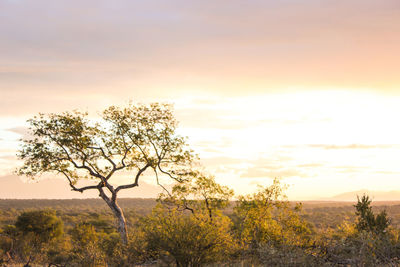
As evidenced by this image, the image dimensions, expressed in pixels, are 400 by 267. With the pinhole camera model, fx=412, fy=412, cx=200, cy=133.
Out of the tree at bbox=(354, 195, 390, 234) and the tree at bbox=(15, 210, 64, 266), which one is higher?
the tree at bbox=(354, 195, 390, 234)

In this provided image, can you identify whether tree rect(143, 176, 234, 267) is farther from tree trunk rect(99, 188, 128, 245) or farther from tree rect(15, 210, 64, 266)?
tree rect(15, 210, 64, 266)

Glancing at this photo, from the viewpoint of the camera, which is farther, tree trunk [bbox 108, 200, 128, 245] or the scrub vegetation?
tree trunk [bbox 108, 200, 128, 245]

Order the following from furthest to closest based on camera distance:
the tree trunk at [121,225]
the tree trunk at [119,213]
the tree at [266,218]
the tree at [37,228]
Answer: the tree at [37,228], the tree trunk at [119,213], the tree trunk at [121,225], the tree at [266,218]

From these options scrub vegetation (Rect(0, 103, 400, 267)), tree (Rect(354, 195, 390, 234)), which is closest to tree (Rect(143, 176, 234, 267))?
scrub vegetation (Rect(0, 103, 400, 267))

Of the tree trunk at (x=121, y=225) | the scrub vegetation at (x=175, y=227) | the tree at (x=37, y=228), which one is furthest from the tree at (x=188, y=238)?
the tree at (x=37, y=228)

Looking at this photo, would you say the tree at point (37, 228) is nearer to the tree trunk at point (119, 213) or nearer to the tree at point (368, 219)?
the tree trunk at point (119, 213)

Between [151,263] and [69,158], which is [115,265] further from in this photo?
[69,158]

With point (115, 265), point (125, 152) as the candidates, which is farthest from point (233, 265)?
point (125, 152)

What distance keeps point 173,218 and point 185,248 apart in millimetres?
1173

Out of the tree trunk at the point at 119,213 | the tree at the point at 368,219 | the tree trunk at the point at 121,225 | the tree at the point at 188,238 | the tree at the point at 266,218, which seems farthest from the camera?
the tree trunk at the point at 119,213

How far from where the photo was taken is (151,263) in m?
20.0

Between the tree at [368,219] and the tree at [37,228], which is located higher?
the tree at [368,219]

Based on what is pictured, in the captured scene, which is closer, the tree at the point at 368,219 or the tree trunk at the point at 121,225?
the tree at the point at 368,219

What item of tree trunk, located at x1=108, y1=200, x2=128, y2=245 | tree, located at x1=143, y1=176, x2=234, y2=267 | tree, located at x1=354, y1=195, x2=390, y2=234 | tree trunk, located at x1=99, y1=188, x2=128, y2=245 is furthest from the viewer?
tree trunk, located at x1=99, y1=188, x2=128, y2=245
